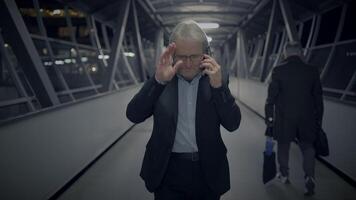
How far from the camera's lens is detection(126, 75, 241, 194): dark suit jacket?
6.32ft

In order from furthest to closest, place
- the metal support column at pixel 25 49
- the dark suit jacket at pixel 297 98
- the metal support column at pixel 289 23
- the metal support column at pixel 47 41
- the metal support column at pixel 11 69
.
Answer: the metal support column at pixel 289 23, the metal support column at pixel 47 41, the metal support column at pixel 11 69, the metal support column at pixel 25 49, the dark suit jacket at pixel 297 98

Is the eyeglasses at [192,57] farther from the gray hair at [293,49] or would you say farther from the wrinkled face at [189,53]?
the gray hair at [293,49]

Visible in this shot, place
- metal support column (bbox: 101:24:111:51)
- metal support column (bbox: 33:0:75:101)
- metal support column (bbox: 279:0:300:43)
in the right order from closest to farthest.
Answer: metal support column (bbox: 33:0:75:101) → metal support column (bbox: 279:0:300:43) → metal support column (bbox: 101:24:111:51)

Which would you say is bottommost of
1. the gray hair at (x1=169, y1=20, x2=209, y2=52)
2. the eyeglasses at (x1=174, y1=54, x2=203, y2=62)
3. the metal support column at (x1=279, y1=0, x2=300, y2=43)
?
the metal support column at (x1=279, y1=0, x2=300, y2=43)

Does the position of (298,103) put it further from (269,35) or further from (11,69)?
(269,35)

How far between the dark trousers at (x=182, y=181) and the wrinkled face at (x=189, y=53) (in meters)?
0.58

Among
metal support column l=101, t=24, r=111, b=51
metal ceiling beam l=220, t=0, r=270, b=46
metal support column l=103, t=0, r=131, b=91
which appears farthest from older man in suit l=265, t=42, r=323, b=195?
metal support column l=101, t=24, r=111, b=51

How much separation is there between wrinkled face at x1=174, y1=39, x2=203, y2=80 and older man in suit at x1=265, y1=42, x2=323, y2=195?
2.58 m

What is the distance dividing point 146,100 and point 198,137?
393mm

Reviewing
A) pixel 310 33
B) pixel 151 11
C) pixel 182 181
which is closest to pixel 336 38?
pixel 310 33

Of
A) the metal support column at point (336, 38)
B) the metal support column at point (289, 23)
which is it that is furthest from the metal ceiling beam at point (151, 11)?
the metal support column at point (336, 38)

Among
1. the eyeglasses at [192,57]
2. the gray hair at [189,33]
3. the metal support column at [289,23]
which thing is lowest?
the metal support column at [289,23]

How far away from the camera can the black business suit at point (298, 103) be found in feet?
13.3

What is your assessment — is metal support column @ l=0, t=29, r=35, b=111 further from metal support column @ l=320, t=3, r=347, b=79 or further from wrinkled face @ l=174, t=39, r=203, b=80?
metal support column @ l=320, t=3, r=347, b=79
